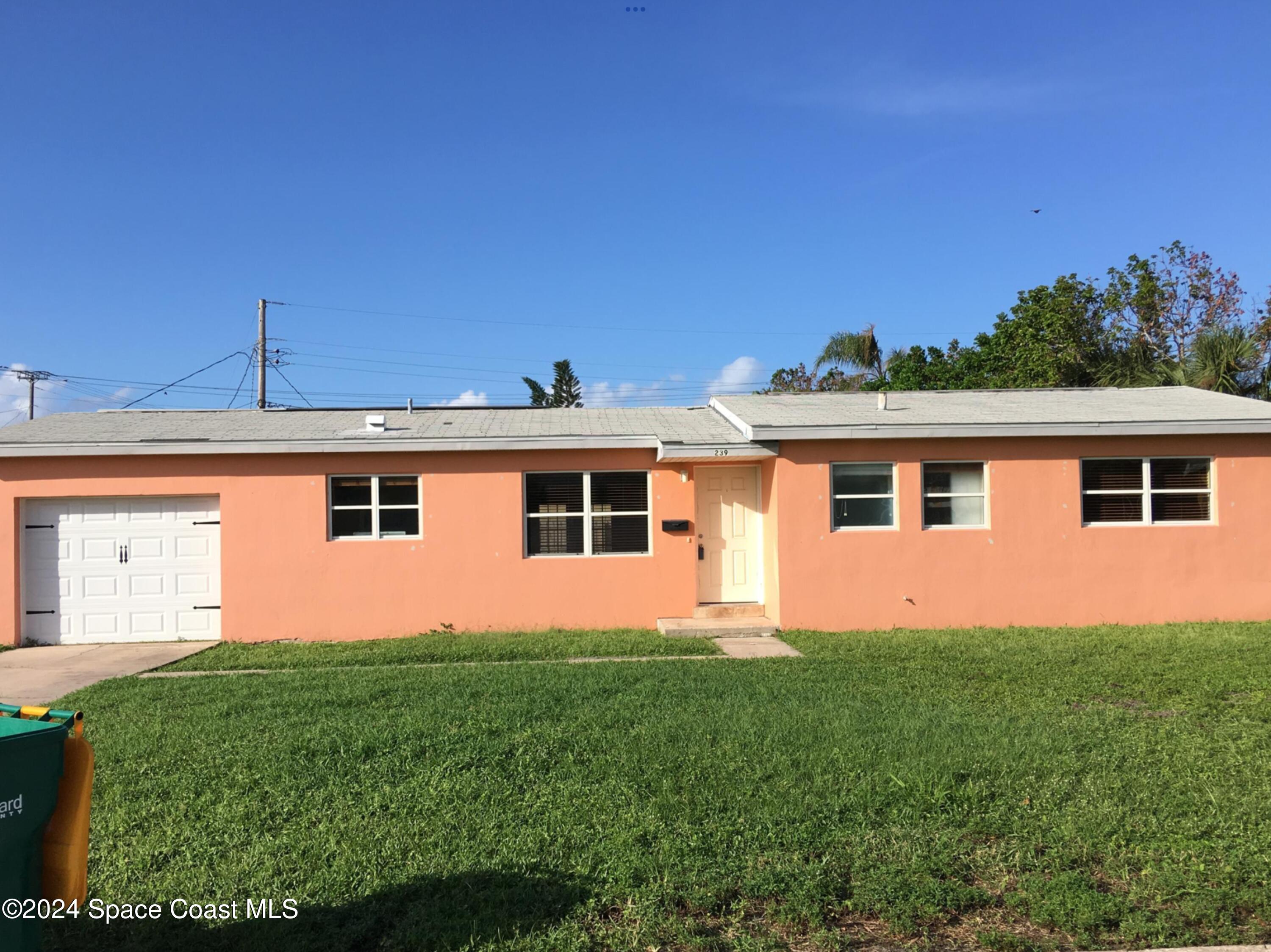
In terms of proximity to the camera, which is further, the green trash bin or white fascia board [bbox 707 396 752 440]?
white fascia board [bbox 707 396 752 440]

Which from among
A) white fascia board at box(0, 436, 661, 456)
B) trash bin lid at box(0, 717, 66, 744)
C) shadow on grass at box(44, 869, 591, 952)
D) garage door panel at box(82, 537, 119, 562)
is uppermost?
white fascia board at box(0, 436, 661, 456)

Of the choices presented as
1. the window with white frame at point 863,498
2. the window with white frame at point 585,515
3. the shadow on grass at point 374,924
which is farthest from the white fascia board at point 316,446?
the shadow on grass at point 374,924

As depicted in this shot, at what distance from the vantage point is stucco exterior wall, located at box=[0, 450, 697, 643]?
1272 centimetres

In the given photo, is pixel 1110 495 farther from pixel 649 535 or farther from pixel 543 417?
pixel 543 417

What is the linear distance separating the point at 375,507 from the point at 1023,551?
9044mm

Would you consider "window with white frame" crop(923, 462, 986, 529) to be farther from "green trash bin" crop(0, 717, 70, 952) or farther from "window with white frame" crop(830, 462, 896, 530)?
"green trash bin" crop(0, 717, 70, 952)

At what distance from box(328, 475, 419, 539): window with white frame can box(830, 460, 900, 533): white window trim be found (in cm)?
579

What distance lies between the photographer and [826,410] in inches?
548

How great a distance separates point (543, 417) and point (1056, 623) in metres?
8.23

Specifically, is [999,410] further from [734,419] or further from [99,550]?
[99,550]

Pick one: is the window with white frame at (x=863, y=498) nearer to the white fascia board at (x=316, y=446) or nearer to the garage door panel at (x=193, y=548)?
the white fascia board at (x=316, y=446)

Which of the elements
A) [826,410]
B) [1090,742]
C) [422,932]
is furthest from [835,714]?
[826,410]

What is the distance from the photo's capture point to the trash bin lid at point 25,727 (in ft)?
10.00

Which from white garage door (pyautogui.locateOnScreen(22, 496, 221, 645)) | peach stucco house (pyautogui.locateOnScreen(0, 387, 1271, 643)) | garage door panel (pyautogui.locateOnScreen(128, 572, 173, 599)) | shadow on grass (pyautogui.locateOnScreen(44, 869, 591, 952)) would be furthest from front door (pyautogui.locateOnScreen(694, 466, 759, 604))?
shadow on grass (pyautogui.locateOnScreen(44, 869, 591, 952))
